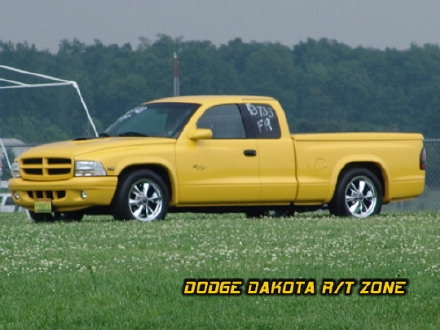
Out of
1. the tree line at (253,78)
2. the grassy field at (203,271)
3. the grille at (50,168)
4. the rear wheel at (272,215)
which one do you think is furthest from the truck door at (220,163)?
the tree line at (253,78)

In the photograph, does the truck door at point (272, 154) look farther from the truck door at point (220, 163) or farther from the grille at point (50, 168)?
the grille at point (50, 168)

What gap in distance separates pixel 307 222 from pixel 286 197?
2.09m

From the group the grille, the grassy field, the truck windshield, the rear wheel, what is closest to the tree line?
the rear wheel

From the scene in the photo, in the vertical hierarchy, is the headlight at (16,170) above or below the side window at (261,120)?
below

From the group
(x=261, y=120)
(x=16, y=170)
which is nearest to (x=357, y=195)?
(x=261, y=120)

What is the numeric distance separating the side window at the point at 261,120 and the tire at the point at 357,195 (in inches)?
52.0

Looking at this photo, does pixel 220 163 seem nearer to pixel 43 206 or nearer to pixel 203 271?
pixel 43 206

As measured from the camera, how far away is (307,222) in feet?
62.8

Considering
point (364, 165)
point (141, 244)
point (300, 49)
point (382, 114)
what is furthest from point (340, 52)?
point (141, 244)

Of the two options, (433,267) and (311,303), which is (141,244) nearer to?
(433,267)

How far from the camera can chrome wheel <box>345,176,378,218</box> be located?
21797 millimetres

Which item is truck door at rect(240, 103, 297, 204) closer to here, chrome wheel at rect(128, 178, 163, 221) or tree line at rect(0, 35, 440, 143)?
chrome wheel at rect(128, 178, 163, 221)

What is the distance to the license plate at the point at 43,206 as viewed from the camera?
64.4 ft

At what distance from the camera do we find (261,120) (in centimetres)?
2127
